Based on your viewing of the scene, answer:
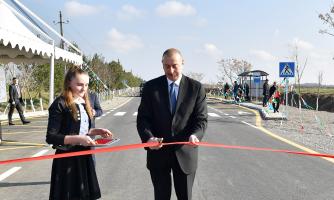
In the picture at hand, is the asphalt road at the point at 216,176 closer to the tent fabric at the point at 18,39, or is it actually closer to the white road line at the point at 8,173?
the white road line at the point at 8,173

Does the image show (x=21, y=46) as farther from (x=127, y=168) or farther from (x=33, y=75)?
(x=33, y=75)

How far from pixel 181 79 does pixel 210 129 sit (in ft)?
38.0

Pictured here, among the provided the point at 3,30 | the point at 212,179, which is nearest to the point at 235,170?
the point at 212,179

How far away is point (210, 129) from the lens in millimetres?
15320

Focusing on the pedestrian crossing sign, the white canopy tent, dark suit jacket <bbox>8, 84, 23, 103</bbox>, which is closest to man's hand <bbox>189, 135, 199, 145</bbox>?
the white canopy tent

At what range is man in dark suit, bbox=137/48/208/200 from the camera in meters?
3.79

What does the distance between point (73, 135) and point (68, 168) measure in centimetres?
36

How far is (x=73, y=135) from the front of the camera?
3900 millimetres

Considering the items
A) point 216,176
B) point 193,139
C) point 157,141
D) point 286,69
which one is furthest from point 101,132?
point 286,69

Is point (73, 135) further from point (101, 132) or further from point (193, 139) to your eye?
point (193, 139)

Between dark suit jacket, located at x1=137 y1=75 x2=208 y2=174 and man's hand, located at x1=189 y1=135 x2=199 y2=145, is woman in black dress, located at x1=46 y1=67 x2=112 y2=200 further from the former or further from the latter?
man's hand, located at x1=189 y1=135 x2=199 y2=145

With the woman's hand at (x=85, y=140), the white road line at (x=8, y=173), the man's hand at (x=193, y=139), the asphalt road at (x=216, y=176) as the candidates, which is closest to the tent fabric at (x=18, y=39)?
the asphalt road at (x=216, y=176)

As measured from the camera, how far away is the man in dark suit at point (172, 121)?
3.79 m

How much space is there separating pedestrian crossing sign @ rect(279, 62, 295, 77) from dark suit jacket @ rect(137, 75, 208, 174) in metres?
16.8
